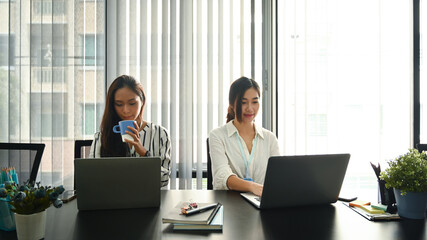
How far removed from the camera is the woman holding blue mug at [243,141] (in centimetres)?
192

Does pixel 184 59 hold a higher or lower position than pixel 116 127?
higher

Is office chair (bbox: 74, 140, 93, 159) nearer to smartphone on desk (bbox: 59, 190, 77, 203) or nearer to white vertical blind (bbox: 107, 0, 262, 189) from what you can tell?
smartphone on desk (bbox: 59, 190, 77, 203)

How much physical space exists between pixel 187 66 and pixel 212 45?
270 millimetres

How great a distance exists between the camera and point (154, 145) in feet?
6.33

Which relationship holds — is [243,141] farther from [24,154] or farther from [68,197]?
[24,154]

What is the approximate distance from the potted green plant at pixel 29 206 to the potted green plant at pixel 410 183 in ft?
3.64

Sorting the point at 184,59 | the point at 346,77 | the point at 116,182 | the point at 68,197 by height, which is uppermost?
the point at 184,59

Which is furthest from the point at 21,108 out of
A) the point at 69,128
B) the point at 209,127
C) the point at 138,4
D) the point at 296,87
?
the point at 296,87

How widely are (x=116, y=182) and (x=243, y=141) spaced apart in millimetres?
976

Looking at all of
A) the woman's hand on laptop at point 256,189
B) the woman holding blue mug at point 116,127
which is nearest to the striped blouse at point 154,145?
the woman holding blue mug at point 116,127

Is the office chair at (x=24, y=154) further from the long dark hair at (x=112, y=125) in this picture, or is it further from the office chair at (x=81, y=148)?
the long dark hair at (x=112, y=125)

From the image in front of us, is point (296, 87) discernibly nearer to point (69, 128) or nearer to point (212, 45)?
point (212, 45)

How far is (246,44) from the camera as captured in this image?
269 centimetres

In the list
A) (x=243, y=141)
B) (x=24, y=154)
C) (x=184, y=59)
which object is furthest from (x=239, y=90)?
(x=24, y=154)
